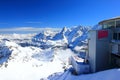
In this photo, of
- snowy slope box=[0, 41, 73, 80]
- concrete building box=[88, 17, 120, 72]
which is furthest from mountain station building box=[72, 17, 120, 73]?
snowy slope box=[0, 41, 73, 80]

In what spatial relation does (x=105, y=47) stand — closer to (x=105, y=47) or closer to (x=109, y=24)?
(x=105, y=47)

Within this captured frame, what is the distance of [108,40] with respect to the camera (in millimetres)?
30031

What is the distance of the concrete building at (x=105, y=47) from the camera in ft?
96.1

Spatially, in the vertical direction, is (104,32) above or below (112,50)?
above

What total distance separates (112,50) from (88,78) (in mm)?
7151

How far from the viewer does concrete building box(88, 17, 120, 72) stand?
29281mm

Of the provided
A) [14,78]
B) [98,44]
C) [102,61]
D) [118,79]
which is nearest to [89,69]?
[102,61]

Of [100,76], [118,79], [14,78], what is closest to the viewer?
[118,79]

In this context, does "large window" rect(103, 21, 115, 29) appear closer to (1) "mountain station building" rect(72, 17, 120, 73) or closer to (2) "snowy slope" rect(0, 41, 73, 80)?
(1) "mountain station building" rect(72, 17, 120, 73)

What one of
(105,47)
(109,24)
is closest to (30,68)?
(109,24)

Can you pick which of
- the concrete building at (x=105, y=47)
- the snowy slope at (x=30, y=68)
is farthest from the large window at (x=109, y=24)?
the snowy slope at (x=30, y=68)

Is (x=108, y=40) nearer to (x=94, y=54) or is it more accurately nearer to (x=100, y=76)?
(x=94, y=54)

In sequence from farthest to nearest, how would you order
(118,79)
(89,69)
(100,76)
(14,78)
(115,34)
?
1. (14,78)
2. (89,69)
3. (115,34)
4. (100,76)
5. (118,79)

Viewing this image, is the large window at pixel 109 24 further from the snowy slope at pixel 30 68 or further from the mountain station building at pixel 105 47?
the snowy slope at pixel 30 68
